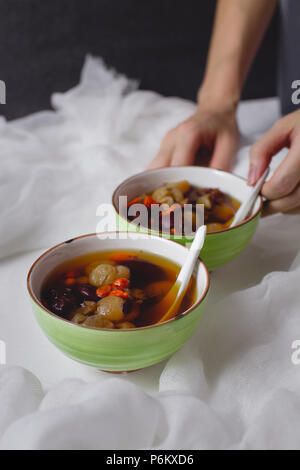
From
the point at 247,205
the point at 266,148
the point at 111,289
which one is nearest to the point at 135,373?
the point at 111,289

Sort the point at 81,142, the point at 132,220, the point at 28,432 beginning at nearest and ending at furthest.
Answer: the point at 28,432 → the point at 132,220 → the point at 81,142

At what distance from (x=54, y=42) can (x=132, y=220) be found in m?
1.35

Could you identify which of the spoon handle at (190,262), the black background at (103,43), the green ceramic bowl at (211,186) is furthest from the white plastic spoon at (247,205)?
the black background at (103,43)

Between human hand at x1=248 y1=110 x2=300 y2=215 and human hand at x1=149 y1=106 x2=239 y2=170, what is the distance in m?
0.18

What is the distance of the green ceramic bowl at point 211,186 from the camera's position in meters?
0.95

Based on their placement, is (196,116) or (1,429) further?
(196,116)

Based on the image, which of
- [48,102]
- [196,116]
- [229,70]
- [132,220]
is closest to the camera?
[132,220]

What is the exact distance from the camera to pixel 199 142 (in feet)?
4.42

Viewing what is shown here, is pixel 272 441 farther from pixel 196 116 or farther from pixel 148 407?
pixel 196 116

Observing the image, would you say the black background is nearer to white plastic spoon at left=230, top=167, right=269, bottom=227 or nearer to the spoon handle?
→ white plastic spoon at left=230, top=167, right=269, bottom=227

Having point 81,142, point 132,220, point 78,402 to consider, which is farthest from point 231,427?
point 81,142

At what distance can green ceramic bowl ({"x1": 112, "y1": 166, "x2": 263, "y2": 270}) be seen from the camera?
3.10ft

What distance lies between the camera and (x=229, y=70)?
5.39 ft

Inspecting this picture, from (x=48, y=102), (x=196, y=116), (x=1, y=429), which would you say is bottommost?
(x=48, y=102)
